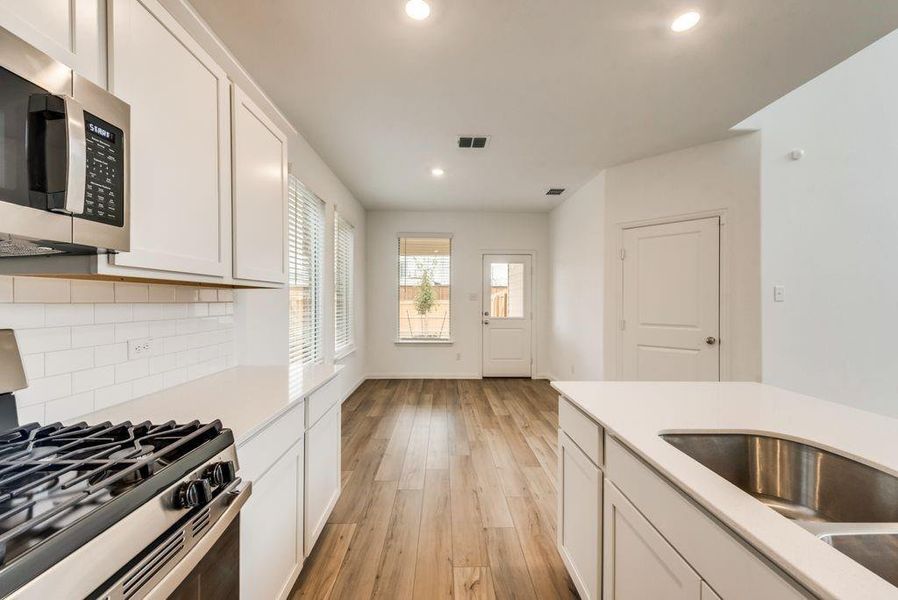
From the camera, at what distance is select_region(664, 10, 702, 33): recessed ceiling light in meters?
1.76

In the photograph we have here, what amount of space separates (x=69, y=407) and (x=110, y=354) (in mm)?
208

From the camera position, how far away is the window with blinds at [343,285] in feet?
13.7

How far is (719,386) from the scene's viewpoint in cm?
172

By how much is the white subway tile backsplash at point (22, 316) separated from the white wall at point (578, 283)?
4.12 meters

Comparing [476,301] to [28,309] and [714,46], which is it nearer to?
[714,46]

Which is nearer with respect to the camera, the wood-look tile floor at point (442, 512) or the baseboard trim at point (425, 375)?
the wood-look tile floor at point (442, 512)

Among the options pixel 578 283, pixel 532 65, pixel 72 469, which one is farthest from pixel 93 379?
pixel 578 283

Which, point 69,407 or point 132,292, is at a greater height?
point 132,292

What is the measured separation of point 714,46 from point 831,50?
701 millimetres

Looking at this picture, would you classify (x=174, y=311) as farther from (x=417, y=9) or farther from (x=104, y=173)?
(x=417, y=9)

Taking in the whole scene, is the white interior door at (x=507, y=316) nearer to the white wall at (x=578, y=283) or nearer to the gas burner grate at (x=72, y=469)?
the white wall at (x=578, y=283)

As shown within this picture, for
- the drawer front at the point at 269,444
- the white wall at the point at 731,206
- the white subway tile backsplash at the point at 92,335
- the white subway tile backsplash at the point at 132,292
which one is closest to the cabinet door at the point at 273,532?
the drawer front at the point at 269,444

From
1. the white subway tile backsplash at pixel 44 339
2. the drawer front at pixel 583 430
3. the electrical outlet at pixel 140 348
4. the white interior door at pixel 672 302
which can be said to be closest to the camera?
the white subway tile backsplash at pixel 44 339

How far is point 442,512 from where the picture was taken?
2.17m
